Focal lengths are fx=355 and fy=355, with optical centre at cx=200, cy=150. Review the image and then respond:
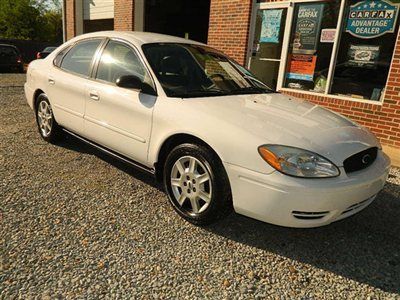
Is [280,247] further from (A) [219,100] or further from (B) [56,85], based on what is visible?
(B) [56,85]

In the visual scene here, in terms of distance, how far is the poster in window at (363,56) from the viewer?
19.5ft

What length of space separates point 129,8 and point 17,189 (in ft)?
31.0

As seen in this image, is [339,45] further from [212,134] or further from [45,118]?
[45,118]

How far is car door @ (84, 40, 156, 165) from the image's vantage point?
3.50m

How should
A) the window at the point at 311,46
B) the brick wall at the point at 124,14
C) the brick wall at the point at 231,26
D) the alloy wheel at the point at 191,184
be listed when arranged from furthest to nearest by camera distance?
1. the brick wall at the point at 124,14
2. the brick wall at the point at 231,26
3. the window at the point at 311,46
4. the alloy wheel at the point at 191,184

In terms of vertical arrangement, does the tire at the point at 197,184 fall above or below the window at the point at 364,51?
below

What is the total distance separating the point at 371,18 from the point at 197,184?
4.72 meters

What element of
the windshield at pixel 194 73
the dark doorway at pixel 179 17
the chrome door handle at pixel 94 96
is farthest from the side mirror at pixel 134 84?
the dark doorway at pixel 179 17

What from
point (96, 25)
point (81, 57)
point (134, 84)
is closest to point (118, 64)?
point (134, 84)

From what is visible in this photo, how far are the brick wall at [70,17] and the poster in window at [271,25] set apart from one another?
34.9 ft

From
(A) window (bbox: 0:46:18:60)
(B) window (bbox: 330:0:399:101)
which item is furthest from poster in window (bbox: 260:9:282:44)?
(A) window (bbox: 0:46:18:60)

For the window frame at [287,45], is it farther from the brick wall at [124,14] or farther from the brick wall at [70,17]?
the brick wall at [70,17]

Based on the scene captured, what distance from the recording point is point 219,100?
3373mm

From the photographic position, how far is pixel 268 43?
7.55 meters
